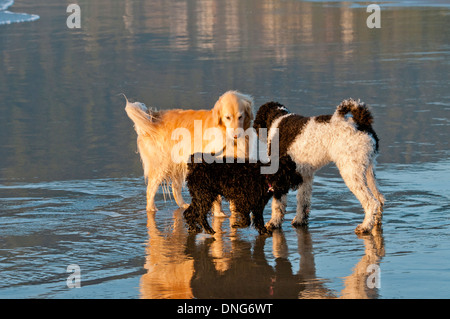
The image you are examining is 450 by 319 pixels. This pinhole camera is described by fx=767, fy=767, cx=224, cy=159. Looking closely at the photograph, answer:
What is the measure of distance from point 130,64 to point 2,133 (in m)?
6.35

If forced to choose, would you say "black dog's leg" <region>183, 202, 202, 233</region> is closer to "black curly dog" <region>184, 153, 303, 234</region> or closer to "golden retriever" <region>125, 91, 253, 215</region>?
"black curly dog" <region>184, 153, 303, 234</region>

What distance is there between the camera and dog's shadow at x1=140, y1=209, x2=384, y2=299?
554 cm

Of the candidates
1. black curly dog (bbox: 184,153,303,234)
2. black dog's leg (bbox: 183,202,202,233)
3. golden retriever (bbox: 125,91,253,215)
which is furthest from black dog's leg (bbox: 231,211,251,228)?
golden retriever (bbox: 125,91,253,215)

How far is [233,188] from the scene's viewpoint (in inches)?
273

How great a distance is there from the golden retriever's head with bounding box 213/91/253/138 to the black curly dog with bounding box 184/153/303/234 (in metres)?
0.50

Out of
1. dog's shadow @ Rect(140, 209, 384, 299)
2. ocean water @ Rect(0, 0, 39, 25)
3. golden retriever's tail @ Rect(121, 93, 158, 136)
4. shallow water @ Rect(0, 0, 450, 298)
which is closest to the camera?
dog's shadow @ Rect(140, 209, 384, 299)

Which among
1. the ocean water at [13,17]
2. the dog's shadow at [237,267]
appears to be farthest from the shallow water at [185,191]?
the ocean water at [13,17]

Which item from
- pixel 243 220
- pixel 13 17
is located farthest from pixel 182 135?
pixel 13 17

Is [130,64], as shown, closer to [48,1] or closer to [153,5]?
[153,5]

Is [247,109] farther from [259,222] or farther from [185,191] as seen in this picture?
[185,191]

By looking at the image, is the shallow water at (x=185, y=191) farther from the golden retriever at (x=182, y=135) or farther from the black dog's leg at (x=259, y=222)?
the golden retriever at (x=182, y=135)

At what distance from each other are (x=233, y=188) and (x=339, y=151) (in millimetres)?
1016
